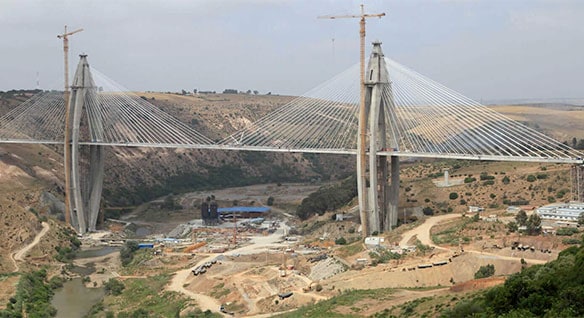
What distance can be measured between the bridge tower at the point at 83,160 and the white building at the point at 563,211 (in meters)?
35.8

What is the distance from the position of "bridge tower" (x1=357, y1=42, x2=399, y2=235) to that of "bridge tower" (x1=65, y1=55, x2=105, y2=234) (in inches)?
938

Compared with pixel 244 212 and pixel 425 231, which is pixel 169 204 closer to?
pixel 244 212

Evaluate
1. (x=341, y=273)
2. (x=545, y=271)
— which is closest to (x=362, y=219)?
(x=341, y=273)

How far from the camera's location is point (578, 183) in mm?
48219

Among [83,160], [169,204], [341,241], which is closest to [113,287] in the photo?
[341,241]

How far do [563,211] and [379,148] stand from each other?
13329mm

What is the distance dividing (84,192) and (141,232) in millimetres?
5587

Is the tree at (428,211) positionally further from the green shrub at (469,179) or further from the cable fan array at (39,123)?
the cable fan array at (39,123)

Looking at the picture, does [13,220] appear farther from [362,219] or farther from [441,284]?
[441,284]

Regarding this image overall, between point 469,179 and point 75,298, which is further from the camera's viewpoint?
point 469,179

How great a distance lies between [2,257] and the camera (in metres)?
54.5

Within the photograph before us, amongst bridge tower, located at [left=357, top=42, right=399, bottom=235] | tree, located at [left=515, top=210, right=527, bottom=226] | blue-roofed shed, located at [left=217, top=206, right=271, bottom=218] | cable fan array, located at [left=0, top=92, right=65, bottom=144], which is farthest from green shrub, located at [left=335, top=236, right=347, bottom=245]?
cable fan array, located at [left=0, top=92, right=65, bottom=144]

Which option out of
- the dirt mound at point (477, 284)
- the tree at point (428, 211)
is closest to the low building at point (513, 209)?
the tree at point (428, 211)

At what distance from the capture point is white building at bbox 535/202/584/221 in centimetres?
4603
